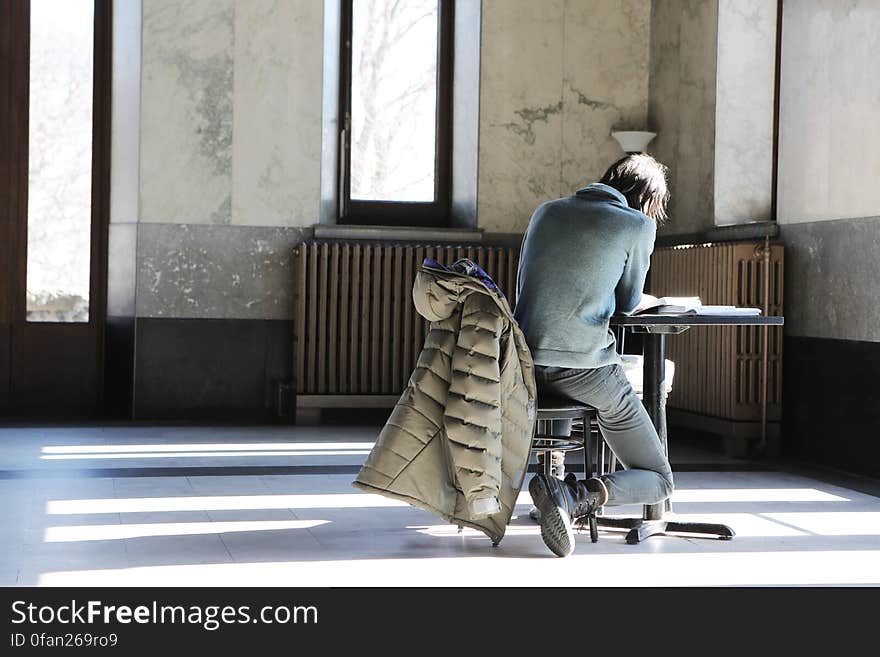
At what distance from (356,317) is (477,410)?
3.88 meters

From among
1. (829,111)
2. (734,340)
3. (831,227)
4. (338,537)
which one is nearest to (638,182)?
(338,537)

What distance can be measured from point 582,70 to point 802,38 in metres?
1.86

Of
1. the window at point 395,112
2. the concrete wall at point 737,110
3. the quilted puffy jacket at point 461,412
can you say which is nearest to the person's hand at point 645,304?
the quilted puffy jacket at point 461,412

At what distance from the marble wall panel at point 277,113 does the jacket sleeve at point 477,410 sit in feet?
13.6

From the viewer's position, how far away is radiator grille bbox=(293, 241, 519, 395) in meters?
7.38

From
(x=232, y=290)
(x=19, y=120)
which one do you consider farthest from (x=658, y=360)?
(x=19, y=120)

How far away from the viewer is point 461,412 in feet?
11.8

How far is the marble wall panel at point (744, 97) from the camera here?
22.4 ft

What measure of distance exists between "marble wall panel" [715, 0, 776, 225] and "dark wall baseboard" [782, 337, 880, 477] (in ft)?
3.48

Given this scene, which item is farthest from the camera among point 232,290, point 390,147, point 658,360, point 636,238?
point 390,147

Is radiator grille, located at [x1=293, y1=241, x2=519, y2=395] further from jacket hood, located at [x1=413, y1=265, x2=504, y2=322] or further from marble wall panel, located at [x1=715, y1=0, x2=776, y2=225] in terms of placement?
jacket hood, located at [x1=413, y1=265, x2=504, y2=322]

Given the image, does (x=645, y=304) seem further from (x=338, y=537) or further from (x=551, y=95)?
(x=551, y=95)
